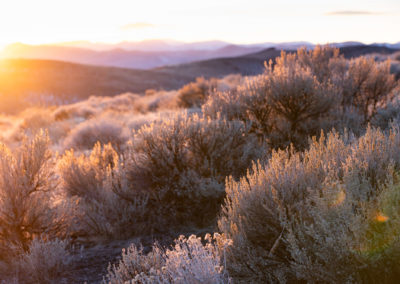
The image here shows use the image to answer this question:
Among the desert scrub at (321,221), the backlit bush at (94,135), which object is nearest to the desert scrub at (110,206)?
the desert scrub at (321,221)

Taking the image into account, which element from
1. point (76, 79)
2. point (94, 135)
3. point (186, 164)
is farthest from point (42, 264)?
point (76, 79)

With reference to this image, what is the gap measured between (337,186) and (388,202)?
0.44 metres

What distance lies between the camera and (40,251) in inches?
193

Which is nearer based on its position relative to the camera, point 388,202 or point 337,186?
point 388,202

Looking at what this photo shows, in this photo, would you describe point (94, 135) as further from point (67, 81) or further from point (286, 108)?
point (67, 81)

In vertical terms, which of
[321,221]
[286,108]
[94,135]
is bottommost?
[94,135]

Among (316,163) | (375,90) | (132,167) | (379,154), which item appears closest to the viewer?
(379,154)

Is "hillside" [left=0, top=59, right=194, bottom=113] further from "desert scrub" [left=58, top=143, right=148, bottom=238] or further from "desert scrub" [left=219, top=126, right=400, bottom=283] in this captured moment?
"desert scrub" [left=219, top=126, right=400, bottom=283]

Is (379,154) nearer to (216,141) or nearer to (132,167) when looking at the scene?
(216,141)

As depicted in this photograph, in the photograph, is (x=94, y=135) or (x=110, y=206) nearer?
(x=110, y=206)

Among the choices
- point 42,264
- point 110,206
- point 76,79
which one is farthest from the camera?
point 76,79

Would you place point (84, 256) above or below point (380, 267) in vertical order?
below

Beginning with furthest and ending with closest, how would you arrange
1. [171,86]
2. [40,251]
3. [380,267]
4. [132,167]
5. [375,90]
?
[171,86]
[375,90]
[132,167]
[40,251]
[380,267]

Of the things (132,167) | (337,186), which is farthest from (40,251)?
(337,186)
